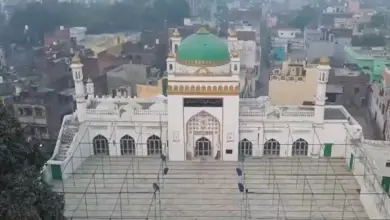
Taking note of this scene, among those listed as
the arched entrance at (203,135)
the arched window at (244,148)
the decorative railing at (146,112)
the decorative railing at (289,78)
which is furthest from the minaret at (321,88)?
the decorative railing at (146,112)

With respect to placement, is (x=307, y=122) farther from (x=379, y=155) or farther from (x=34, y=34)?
(x=34, y=34)

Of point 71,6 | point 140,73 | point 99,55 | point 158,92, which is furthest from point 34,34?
point 158,92

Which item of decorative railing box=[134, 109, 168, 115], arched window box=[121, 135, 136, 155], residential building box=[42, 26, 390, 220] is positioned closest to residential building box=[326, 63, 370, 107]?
residential building box=[42, 26, 390, 220]

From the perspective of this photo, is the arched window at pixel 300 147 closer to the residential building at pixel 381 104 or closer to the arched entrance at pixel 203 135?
the arched entrance at pixel 203 135

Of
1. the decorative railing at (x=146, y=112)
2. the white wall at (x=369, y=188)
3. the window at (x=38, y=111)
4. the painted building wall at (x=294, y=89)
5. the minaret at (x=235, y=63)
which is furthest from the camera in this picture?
the painted building wall at (x=294, y=89)

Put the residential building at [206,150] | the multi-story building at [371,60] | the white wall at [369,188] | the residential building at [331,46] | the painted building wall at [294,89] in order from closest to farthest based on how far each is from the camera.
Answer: the white wall at [369,188] < the residential building at [206,150] < the painted building wall at [294,89] < the multi-story building at [371,60] < the residential building at [331,46]
